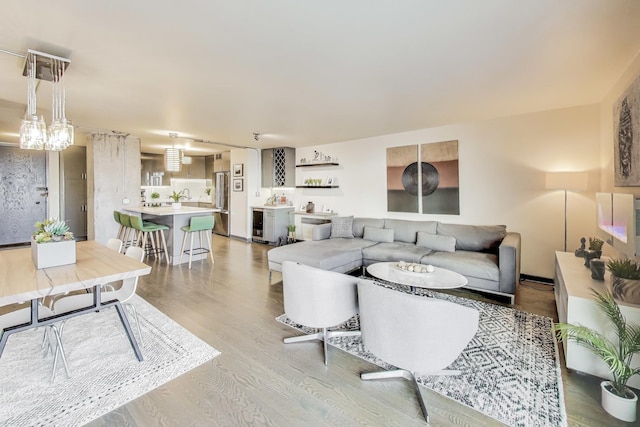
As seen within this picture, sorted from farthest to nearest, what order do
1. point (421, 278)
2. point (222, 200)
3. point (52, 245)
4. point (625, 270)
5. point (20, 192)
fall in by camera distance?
point (222, 200)
point (20, 192)
point (421, 278)
point (52, 245)
point (625, 270)

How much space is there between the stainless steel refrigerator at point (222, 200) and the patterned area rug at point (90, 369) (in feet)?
18.7

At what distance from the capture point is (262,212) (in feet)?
25.1

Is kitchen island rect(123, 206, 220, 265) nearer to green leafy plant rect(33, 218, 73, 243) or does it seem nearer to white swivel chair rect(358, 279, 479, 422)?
green leafy plant rect(33, 218, 73, 243)

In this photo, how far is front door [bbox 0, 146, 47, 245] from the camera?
21.5 feet

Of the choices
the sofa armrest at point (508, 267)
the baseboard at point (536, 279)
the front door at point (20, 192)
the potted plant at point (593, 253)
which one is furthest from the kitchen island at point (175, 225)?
the potted plant at point (593, 253)

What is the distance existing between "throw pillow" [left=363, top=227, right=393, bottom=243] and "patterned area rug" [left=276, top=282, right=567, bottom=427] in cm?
220

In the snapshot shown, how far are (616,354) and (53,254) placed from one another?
4102mm

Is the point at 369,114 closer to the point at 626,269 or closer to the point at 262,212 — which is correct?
the point at 626,269

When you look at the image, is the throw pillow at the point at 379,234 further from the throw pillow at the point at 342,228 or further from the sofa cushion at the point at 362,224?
the throw pillow at the point at 342,228

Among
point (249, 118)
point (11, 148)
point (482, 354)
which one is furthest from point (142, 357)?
point (11, 148)

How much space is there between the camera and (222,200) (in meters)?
8.78

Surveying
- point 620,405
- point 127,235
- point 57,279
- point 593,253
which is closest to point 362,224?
point 593,253

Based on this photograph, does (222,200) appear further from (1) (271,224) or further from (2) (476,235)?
(2) (476,235)

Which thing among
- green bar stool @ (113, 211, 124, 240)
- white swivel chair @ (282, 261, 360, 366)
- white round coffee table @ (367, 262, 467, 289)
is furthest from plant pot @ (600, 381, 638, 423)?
green bar stool @ (113, 211, 124, 240)
